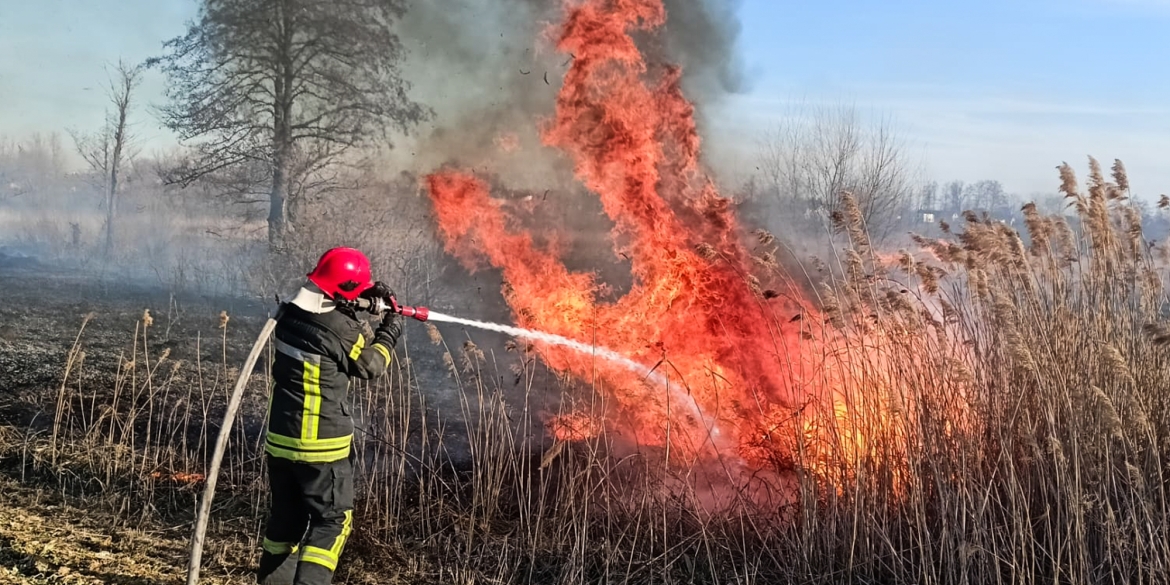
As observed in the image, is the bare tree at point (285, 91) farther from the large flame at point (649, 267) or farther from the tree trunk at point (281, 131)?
the large flame at point (649, 267)

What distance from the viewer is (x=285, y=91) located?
45.1 ft

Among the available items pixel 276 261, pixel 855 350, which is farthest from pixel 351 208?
pixel 855 350

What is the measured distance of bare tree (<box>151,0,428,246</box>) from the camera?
13.3 meters

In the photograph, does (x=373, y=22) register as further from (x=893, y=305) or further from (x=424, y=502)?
(x=893, y=305)

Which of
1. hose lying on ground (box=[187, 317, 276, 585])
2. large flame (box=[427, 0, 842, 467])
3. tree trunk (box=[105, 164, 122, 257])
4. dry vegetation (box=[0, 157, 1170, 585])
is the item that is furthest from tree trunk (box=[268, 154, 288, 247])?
hose lying on ground (box=[187, 317, 276, 585])

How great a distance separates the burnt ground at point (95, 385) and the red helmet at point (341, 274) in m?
0.90

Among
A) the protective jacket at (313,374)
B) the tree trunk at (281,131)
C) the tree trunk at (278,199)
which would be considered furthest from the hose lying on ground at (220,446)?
the tree trunk at (278,199)

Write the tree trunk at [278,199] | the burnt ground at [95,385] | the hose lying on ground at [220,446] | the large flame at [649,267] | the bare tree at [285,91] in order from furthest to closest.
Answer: the tree trunk at [278,199]
the bare tree at [285,91]
the large flame at [649,267]
the burnt ground at [95,385]
the hose lying on ground at [220,446]

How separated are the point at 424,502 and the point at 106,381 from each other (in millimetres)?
4701

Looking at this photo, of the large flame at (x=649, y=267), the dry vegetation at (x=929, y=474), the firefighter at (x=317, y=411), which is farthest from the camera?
the large flame at (x=649, y=267)

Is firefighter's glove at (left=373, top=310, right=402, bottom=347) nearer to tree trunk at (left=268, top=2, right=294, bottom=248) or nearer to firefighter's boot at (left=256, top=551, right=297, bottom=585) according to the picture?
firefighter's boot at (left=256, top=551, right=297, bottom=585)

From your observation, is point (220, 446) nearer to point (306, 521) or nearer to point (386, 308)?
point (306, 521)

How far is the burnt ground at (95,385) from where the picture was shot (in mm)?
4844

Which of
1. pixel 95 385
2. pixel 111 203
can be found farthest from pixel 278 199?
pixel 111 203
